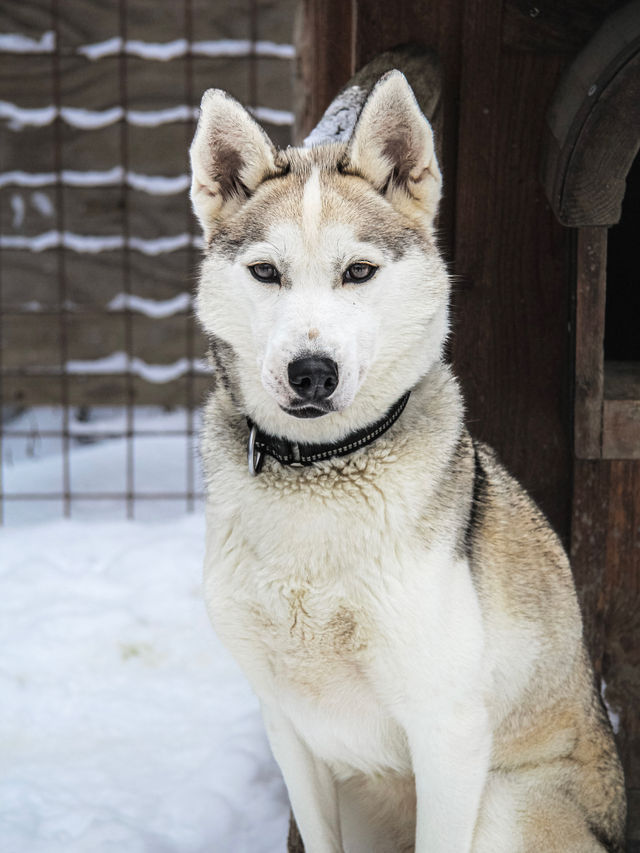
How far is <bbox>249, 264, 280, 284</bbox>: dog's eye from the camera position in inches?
75.5

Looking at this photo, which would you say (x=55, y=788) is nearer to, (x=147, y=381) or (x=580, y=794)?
(x=580, y=794)

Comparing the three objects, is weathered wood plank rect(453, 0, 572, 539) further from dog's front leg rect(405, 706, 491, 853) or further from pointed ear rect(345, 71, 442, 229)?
dog's front leg rect(405, 706, 491, 853)

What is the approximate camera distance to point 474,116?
8.93 feet

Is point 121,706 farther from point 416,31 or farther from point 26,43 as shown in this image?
point 26,43

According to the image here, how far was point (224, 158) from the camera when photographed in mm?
2078

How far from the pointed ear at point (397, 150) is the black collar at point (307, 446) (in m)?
0.43

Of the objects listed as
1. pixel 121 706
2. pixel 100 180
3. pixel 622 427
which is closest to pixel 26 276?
pixel 100 180

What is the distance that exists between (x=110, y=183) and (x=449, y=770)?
3.85 m

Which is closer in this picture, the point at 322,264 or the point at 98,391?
the point at 322,264

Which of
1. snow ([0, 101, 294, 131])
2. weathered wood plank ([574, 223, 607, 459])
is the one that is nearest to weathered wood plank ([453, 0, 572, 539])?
weathered wood plank ([574, 223, 607, 459])

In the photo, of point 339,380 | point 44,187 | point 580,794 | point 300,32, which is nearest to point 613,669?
point 580,794

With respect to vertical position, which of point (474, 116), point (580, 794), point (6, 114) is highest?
point (6, 114)

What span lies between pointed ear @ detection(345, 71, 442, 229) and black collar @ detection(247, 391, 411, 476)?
426mm

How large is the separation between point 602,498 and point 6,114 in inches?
144
